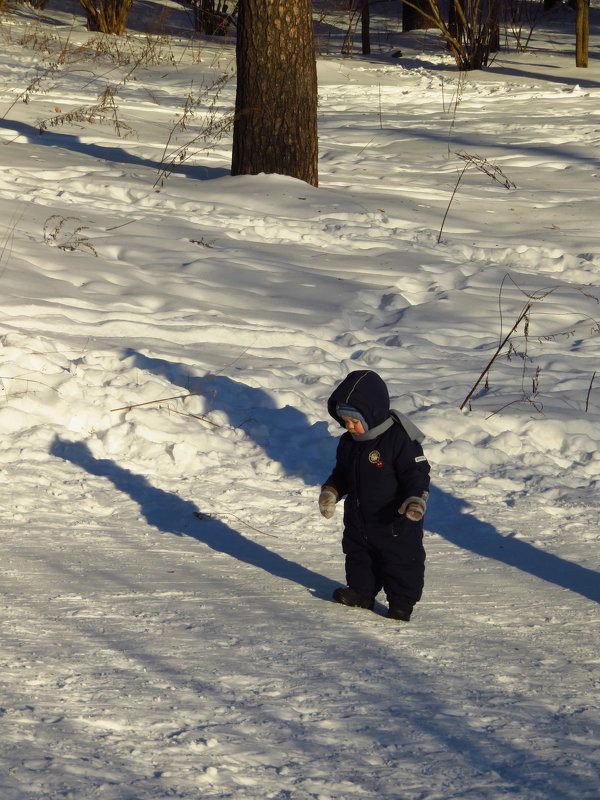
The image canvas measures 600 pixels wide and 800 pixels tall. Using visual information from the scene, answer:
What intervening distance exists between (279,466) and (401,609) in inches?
66.2

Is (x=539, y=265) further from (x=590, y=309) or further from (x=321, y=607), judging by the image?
(x=321, y=607)

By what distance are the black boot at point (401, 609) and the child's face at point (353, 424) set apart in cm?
65

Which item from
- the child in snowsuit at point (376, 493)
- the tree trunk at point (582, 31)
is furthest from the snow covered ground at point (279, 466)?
the tree trunk at point (582, 31)

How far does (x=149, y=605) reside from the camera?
3.64 metres

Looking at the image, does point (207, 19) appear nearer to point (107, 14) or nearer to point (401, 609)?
point (107, 14)

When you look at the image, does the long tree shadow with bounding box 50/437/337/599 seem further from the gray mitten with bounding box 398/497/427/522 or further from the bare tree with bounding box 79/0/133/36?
the bare tree with bounding box 79/0/133/36

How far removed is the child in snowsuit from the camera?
371 cm

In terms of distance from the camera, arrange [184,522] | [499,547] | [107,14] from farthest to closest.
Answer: [107,14]
[184,522]
[499,547]

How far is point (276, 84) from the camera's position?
953 centimetres

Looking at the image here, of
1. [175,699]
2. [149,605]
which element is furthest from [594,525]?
[175,699]

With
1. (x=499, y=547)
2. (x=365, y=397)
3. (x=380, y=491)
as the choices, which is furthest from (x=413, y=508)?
(x=499, y=547)

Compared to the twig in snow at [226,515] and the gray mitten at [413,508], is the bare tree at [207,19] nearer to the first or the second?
the twig in snow at [226,515]

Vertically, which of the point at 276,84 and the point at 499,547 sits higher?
the point at 276,84

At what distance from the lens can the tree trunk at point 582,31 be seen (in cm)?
1658
